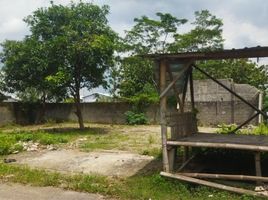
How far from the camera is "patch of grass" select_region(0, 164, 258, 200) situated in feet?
24.2

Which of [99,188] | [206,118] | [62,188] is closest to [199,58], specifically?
[99,188]

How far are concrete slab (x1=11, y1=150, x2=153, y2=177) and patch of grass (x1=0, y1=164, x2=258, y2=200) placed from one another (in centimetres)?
67

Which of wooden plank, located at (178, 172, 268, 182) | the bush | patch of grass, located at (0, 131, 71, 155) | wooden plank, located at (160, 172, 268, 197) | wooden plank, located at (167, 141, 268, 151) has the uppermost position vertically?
the bush

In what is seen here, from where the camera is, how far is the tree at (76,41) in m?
17.8

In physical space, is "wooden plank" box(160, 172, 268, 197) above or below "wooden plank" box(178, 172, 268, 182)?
below

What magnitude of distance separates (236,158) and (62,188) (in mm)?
4482

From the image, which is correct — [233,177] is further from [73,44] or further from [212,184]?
[73,44]

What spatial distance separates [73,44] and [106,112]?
8650 millimetres

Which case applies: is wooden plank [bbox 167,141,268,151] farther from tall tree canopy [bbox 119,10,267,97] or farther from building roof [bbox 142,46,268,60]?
tall tree canopy [bbox 119,10,267,97]

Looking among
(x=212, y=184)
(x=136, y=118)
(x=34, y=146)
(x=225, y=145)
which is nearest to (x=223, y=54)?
(x=225, y=145)

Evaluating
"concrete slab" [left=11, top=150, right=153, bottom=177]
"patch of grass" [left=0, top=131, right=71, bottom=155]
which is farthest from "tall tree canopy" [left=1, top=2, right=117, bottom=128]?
"concrete slab" [left=11, top=150, right=153, bottom=177]

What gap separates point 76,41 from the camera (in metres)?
18.0

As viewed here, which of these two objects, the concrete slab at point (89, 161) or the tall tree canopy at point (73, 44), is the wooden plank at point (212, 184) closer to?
the concrete slab at point (89, 161)

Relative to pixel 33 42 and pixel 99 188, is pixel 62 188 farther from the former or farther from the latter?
pixel 33 42
